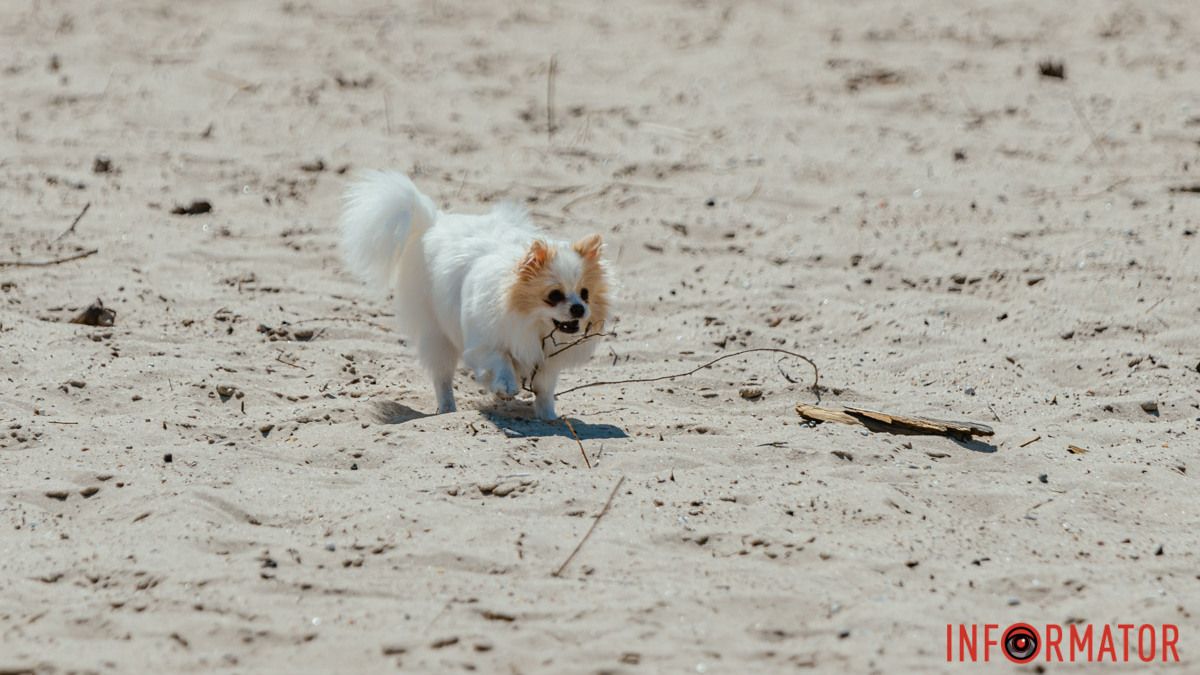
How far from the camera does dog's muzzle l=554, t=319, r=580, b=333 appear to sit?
5863 millimetres

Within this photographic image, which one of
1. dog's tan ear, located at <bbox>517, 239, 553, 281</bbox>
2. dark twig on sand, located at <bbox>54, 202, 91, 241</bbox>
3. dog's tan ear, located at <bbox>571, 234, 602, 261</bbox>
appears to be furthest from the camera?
dark twig on sand, located at <bbox>54, 202, 91, 241</bbox>

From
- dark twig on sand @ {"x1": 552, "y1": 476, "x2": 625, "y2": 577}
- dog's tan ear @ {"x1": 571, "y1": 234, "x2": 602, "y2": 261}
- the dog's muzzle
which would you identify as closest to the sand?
dark twig on sand @ {"x1": 552, "y1": 476, "x2": 625, "y2": 577}

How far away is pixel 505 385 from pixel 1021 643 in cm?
266

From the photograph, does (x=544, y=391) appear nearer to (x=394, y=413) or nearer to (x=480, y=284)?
(x=480, y=284)

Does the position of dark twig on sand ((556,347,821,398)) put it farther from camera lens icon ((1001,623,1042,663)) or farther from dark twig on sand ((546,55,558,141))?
dark twig on sand ((546,55,558,141))

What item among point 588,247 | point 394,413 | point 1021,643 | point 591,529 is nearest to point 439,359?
point 394,413

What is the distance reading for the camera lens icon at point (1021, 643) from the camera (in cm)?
369

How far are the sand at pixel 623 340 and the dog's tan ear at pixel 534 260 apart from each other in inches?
24.4

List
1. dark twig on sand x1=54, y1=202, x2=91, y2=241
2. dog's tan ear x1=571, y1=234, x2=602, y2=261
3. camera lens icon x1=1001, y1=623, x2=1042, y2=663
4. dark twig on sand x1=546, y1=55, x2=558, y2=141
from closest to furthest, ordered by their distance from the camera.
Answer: camera lens icon x1=1001, y1=623, x2=1042, y2=663 < dog's tan ear x1=571, y1=234, x2=602, y2=261 < dark twig on sand x1=54, y1=202, x2=91, y2=241 < dark twig on sand x1=546, y1=55, x2=558, y2=141

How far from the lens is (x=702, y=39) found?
11492 millimetres

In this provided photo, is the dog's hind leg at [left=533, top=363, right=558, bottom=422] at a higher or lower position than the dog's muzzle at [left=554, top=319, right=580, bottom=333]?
lower

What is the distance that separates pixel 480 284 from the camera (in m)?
6.00

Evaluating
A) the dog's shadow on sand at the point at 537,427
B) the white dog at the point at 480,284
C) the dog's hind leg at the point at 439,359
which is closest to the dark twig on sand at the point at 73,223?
the white dog at the point at 480,284

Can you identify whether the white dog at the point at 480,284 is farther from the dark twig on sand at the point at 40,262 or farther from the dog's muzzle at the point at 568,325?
the dark twig on sand at the point at 40,262
